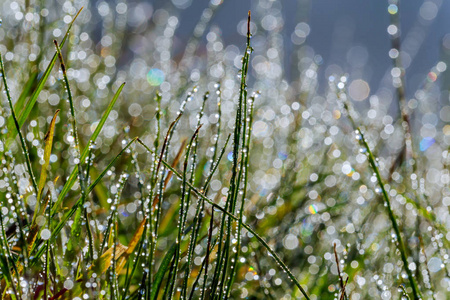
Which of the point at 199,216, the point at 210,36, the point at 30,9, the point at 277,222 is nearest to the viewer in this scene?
the point at 199,216

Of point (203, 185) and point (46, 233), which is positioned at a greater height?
point (203, 185)

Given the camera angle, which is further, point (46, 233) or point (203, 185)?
point (203, 185)

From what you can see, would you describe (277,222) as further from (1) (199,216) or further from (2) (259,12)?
(2) (259,12)

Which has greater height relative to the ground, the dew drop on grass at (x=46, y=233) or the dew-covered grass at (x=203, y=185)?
the dew-covered grass at (x=203, y=185)

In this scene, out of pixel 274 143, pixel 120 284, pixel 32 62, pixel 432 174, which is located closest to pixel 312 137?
pixel 274 143

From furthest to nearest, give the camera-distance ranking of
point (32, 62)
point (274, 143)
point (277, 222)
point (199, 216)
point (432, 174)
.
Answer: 1. point (432, 174)
2. point (274, 143)
3. point (32, 62)
4. point (277, 222)
5. point (199, 216)

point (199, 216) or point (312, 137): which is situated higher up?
point (312, 137)

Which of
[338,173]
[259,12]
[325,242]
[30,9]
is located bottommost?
[325,242]

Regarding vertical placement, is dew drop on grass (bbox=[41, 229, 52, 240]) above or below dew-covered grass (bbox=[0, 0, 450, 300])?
below
